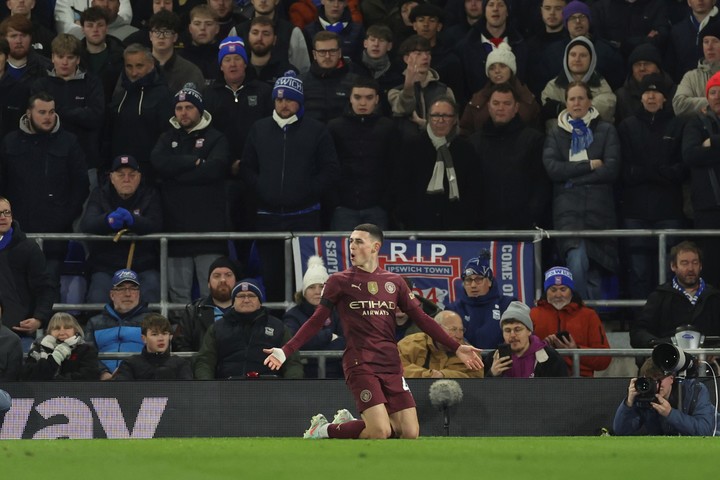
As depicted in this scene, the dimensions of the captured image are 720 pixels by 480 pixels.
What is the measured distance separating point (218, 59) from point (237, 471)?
7.94m

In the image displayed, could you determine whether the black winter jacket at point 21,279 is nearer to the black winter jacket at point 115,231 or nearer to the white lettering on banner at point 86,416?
the black winter jacket at point 115,231

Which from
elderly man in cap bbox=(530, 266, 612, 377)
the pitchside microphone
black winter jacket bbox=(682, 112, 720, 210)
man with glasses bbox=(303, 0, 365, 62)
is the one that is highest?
man with glasses bbox=(303, 0, 365, 62)

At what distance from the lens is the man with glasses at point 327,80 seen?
17312mm

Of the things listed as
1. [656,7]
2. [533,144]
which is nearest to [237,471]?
[533,144]

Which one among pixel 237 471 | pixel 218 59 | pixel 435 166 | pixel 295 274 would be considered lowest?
pixel 237 471

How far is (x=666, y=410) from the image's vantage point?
13461 millimetres

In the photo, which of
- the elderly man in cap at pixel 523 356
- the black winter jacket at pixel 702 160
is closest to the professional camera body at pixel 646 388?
the elderly man in cap at pixel 523 356

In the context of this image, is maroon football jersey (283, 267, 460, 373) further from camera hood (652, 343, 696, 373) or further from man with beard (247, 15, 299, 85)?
man with beard (247, 15, 299, 85)

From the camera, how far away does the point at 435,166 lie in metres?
16.9

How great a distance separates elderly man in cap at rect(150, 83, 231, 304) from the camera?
1684cm

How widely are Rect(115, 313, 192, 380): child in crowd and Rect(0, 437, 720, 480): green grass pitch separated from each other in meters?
3.46

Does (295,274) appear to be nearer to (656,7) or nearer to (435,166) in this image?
(435,166)

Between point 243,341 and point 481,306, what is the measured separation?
7.86 ft

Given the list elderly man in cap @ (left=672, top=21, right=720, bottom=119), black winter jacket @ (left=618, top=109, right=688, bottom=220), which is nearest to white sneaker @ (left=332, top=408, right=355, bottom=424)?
black winter jacket @ (left=618, top=109, right=688, bottom=220)
